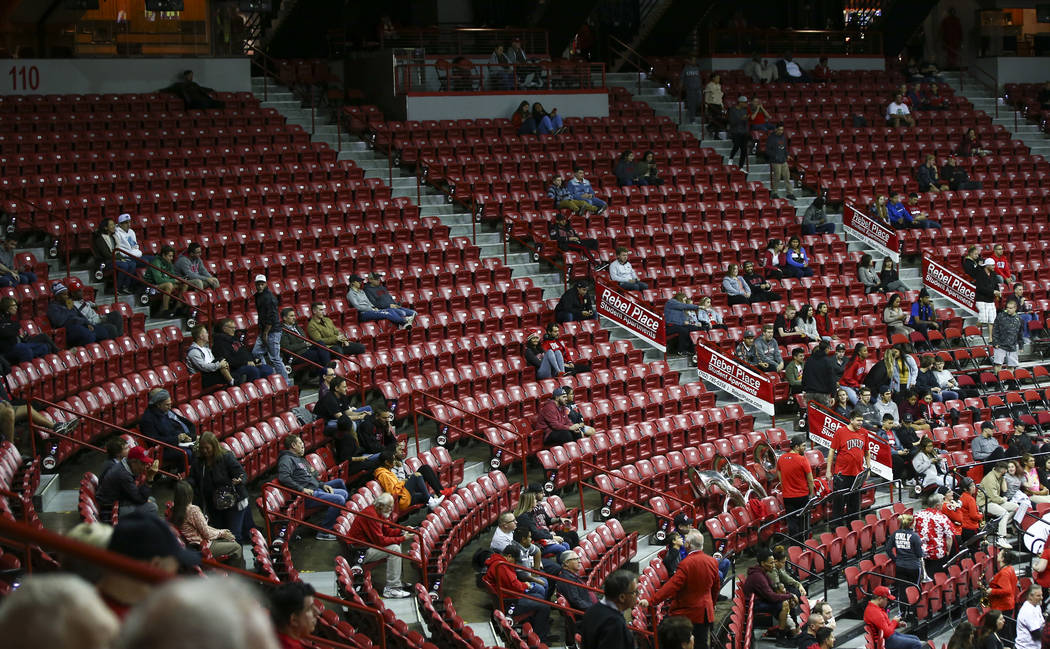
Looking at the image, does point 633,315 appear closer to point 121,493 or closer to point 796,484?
point 796,484

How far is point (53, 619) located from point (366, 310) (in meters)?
13.0

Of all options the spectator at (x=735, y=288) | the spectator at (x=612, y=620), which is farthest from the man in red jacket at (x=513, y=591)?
the spectator at (x=735, y=288)

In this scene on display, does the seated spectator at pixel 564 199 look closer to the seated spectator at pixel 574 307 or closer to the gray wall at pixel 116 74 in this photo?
the seated spectator at pixel 574 307

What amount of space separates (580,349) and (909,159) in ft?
31.3

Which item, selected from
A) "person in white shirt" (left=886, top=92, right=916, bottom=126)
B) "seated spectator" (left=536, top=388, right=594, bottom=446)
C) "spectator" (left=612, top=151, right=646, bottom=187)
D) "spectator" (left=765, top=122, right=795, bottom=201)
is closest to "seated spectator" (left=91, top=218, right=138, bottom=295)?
"seated spectator" (left=536, top=388, right=594, bottom=446)

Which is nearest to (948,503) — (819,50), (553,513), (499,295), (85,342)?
(553,513)

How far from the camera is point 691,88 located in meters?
23.0

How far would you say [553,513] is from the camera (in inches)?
463

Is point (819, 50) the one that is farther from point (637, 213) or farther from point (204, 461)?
point (204, 461)

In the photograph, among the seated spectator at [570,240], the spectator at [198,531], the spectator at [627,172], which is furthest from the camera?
the spectator at [627,172]

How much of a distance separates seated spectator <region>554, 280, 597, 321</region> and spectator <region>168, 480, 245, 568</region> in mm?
7719

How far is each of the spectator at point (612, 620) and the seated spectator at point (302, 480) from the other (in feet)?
13.7

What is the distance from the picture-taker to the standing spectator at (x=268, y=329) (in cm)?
1322

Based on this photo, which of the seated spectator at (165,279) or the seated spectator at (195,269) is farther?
the seated spectator at (195,269)
